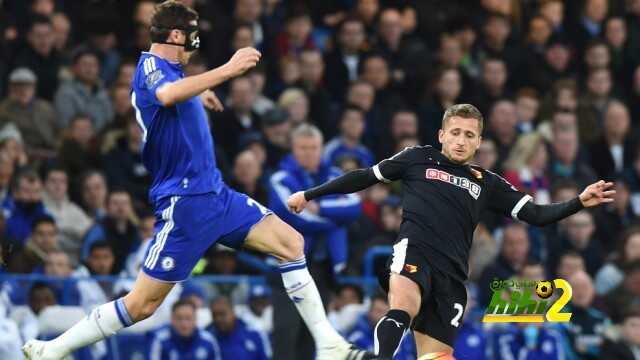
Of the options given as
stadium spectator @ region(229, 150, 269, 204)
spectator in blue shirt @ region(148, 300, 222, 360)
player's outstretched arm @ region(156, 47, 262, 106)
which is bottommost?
spectator in blue shirt @ region(148, 300, 222, 360)

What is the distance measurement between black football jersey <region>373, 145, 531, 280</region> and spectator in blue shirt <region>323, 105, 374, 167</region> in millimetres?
5698

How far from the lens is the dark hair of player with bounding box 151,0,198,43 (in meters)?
9.51

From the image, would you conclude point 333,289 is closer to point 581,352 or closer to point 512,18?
point 581,352

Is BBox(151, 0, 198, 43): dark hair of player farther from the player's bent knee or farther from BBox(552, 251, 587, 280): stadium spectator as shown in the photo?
BBox(552, 251, 587, 280): stadium spectator

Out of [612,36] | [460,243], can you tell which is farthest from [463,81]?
[460,243]

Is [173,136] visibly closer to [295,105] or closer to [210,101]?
[210,101]

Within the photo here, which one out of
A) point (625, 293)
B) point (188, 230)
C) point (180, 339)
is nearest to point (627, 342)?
point (625, 293)

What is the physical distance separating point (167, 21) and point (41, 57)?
248 inches

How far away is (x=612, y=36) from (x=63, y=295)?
29.5 feet

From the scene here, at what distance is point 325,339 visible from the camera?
9.38 meters

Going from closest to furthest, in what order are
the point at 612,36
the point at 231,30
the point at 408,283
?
the point at 408,283, the point at 231,30, the point at 612,36

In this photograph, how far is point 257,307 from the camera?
13.5 m

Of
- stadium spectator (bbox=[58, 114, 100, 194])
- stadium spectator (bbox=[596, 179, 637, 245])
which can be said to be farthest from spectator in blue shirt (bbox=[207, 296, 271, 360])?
stadium spectator (bbox=[596, 179, 637, 245])

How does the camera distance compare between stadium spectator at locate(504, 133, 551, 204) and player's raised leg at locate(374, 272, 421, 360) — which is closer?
player's raised leg at locate(374, 272, 421, 360)
